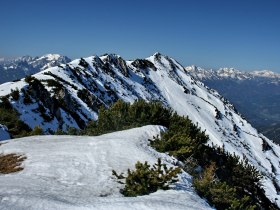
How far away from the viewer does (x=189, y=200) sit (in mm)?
12859

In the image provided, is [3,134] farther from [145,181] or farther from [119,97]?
[119,97]

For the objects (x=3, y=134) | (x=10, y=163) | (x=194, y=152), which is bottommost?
(x=10, y=163)

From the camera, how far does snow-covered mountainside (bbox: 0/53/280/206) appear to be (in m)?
58.3

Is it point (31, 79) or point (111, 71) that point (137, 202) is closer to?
point (31, 79)

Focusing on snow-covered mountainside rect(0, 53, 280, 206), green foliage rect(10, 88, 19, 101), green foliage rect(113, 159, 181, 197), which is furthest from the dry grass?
green foliage rect(10, 88, 19, 101)

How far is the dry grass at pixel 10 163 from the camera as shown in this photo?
1603cm

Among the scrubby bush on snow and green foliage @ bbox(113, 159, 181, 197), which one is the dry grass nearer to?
green foliage @ bbox(113, 159, 181, 197)

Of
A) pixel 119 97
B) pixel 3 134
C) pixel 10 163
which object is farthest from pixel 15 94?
pixel 119 97

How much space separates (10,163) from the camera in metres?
17.0

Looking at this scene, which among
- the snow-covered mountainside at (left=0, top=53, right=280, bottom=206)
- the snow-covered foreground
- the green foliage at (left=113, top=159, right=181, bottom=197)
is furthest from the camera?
the snow-covered mountainside at (left=0, top=53, right=280, bottom=206)

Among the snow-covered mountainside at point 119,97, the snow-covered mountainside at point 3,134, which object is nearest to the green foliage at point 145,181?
the snow-covered mountainside at point 3,134

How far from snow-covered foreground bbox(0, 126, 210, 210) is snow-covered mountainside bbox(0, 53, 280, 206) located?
30903mm

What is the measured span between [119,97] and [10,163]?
10685cm

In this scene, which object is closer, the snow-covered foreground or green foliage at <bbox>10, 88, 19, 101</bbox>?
the snow-covered foreground
